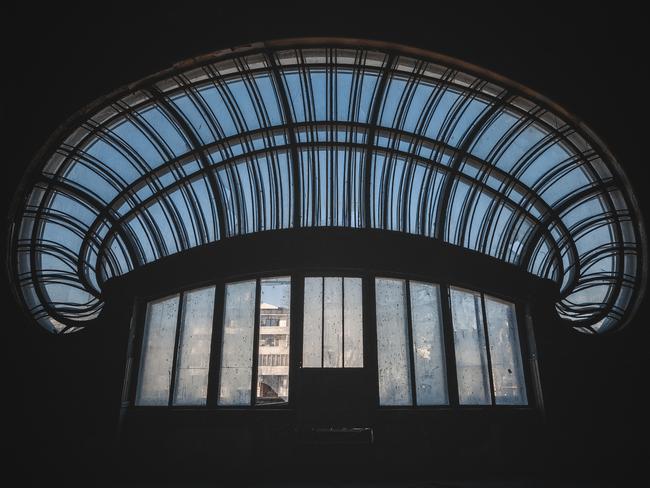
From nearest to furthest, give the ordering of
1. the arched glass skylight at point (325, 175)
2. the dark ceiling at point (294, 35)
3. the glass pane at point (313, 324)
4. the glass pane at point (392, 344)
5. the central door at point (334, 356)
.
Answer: the dark ceiling at point (294, 35) < the arched glass skylight at point (325, 175) < the central door at point (334, 356) < the glass pane at point (392, 344) < the glass pane at point (313, 324)

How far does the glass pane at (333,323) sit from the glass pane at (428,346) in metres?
2.95

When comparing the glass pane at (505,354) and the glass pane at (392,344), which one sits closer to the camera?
the glass pane at (392,344)

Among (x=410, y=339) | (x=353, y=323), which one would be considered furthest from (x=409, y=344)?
(x=353, y=323)

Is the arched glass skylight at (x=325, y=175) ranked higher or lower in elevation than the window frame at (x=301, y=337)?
higher

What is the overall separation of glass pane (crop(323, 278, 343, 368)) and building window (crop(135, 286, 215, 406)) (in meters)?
4.62

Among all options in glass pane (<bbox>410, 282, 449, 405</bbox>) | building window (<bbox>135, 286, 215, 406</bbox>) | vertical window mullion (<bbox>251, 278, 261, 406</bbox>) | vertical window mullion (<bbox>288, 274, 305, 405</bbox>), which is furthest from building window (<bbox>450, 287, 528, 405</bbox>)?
building window (<bbox>135, 286, 215, 406</bbox>)

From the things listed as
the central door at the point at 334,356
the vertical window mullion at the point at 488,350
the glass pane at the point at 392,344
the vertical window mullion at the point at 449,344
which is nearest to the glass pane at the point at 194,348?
the central door at the point at 334,356

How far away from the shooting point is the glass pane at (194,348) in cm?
1593

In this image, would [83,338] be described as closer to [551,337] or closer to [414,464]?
[414,464]

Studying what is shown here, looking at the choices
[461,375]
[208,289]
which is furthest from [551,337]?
[208,289]

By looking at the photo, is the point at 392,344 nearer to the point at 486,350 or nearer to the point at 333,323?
the point at 333,323

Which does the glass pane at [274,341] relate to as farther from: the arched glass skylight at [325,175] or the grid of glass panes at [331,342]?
the arched glass skylight at [325,175]

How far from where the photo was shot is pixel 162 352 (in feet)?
54.1

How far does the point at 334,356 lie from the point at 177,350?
20.1 ft
